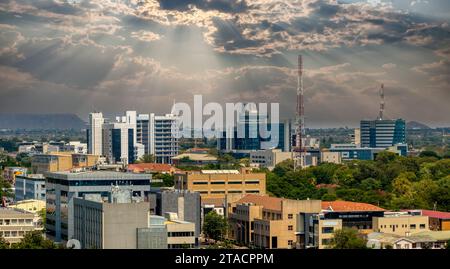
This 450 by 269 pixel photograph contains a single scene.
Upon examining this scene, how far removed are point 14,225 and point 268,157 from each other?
2744cm

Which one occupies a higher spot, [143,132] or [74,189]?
[143,132]

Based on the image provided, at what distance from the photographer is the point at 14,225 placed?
1722cm

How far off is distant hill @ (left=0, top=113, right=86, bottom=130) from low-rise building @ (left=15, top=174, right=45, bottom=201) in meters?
43.3

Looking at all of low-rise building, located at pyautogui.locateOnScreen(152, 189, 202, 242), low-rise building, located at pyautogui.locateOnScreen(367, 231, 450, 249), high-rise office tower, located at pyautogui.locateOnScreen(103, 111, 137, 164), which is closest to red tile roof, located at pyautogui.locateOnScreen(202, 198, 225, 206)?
low-rise building, located at pyautogui.locateOnScreen(152, 189, 202, 242)

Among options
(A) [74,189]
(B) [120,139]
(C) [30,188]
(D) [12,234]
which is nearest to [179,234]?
(A) [74,189]

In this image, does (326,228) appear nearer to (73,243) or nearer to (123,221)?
(73,243)

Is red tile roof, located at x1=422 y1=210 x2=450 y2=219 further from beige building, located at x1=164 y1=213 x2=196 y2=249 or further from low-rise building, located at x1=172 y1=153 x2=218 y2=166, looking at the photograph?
low-rise building, located at x1=172 y1=153 x2=218 y2=166

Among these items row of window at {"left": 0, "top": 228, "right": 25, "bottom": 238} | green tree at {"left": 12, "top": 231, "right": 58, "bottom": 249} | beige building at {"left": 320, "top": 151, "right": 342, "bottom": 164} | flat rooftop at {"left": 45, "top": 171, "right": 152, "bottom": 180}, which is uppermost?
flat rooftop at {"left": 45, "top": 171, "right": 152, "bottom": 180}

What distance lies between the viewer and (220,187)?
24.5 metres

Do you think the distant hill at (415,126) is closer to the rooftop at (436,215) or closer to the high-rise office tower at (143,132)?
the high-rise office tower at (143,132)

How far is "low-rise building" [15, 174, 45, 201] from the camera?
1040 inches

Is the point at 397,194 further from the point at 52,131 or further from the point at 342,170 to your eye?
the point at 52,131

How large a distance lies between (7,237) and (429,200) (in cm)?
909
